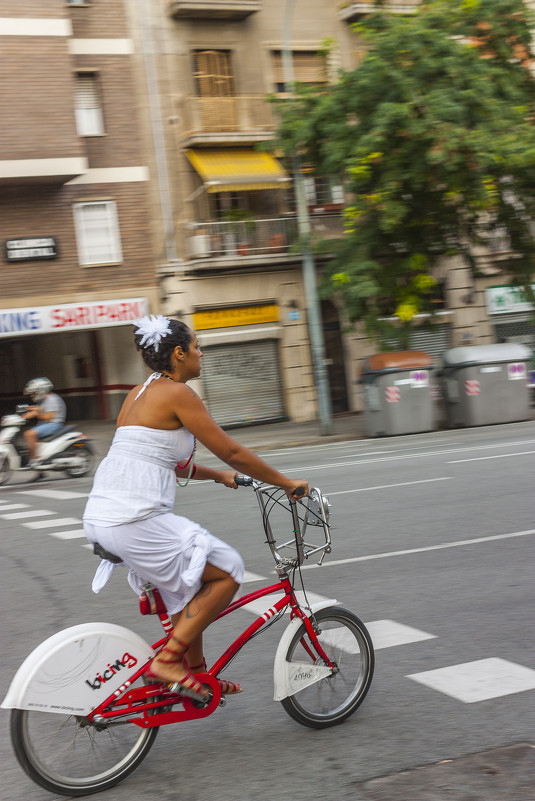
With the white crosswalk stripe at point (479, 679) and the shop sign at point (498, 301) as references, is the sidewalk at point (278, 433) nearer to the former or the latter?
the shop sign at point (498, 301)

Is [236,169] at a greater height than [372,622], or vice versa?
[236,169]

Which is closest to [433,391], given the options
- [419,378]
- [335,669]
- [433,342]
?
[419,378]

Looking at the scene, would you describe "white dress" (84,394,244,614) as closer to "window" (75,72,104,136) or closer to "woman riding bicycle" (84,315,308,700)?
"woman riding bicycle" (84,315,308,700)

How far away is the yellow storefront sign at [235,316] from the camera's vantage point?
24734 millimetres

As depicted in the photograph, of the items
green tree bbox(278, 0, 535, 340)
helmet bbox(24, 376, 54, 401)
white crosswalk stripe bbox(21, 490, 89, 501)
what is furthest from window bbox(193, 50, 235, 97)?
white crosswalk stripe bbox(21, 490, 89, 501)

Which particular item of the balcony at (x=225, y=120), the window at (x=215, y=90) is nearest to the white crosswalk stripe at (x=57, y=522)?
the balcony at (x=225, y=120)

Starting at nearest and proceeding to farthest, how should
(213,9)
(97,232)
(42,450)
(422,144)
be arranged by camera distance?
(42,450)
(422,144)
(97,232)
(213,9)

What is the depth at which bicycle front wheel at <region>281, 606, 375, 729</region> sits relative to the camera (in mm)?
3971

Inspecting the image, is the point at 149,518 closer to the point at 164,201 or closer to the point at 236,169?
the point at 164,201

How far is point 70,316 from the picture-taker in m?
23.0

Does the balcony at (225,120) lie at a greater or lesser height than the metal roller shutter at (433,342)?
greater

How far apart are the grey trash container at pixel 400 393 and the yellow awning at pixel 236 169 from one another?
273 inches

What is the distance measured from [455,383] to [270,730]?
54.0 ft

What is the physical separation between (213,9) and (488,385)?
39.0ft
